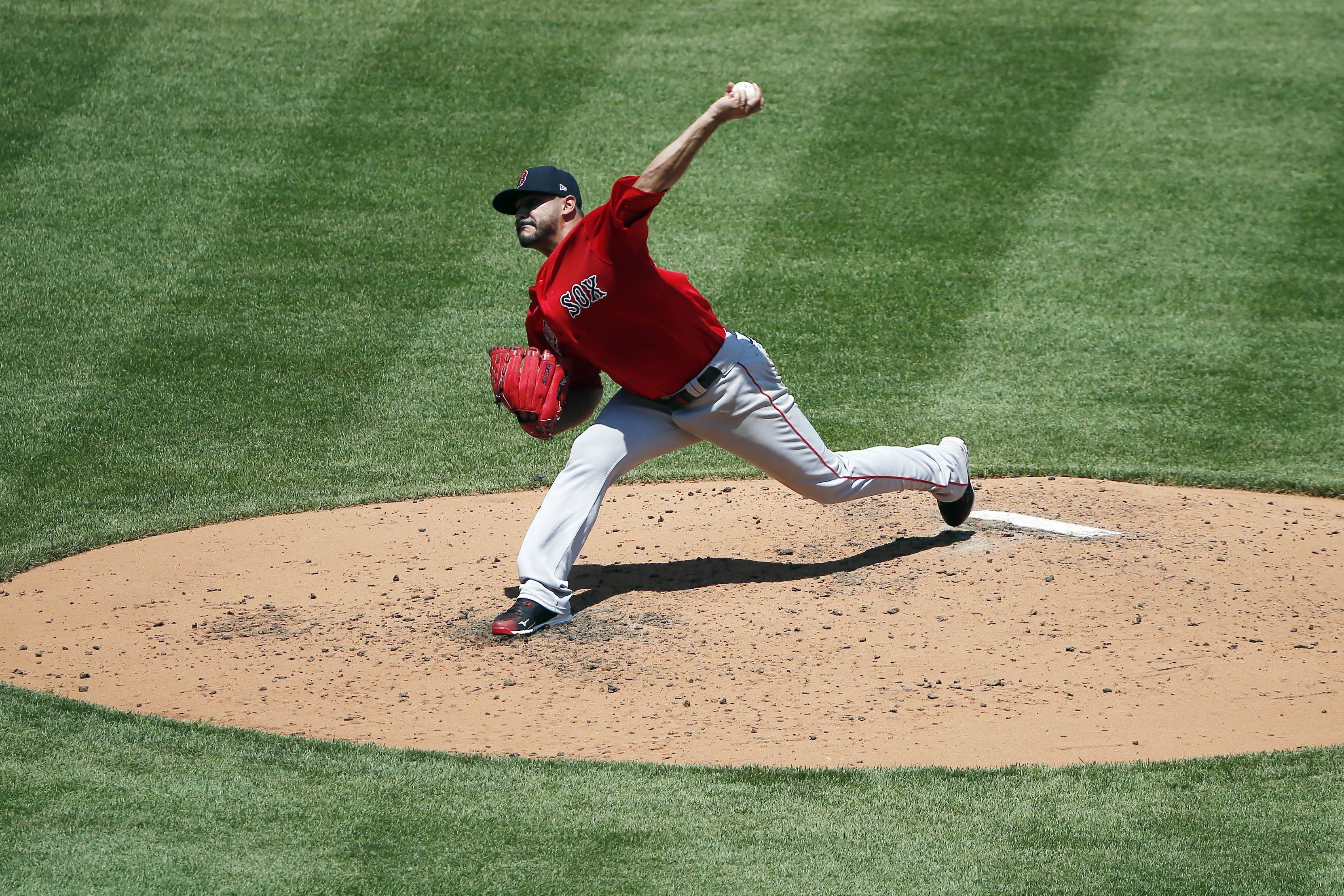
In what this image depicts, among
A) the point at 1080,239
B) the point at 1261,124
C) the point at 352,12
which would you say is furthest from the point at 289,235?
the point at 1261,124

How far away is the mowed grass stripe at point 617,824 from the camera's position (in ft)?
11.7

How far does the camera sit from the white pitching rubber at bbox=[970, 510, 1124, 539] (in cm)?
603

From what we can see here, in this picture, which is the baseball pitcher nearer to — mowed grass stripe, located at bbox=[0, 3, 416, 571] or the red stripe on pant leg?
the red stripe on pant leg

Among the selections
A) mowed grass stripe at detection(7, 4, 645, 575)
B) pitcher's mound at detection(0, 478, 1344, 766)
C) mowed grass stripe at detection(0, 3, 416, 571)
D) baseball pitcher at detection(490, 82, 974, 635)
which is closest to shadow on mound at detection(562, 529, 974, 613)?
pitcher's mound at detection(0, 478, 1344, 766)

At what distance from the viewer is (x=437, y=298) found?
28.4ft

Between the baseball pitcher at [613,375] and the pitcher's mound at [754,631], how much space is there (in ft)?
1.29

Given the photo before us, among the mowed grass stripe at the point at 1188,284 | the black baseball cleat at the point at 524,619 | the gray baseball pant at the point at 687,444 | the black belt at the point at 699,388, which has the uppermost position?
the black belt at the point at 699,388

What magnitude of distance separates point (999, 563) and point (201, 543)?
3368 mm

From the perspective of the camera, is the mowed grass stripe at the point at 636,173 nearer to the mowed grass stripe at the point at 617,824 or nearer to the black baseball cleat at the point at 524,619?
the black baseball cleat at the point at 524,619

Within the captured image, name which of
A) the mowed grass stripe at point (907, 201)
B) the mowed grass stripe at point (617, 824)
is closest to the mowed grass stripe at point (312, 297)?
the mowed grass stripe at point (907, 201)

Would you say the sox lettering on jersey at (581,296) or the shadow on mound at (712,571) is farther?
the shadow on mound at (712,571)

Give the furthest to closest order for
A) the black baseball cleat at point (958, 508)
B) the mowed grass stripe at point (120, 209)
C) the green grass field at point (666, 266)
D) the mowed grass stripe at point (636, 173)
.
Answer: the mowed grass stripe at point (636, 173), the mowed grass stripe at point (120, 209), the black baseball cleat at point (958, 508), the green grass field at point (666, 266)

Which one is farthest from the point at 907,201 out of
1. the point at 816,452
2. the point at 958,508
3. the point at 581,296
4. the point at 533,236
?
the point at 581,296

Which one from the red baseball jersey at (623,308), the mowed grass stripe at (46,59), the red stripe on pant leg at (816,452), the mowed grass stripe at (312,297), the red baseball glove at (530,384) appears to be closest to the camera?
the red baseball jersey at (623,308)
